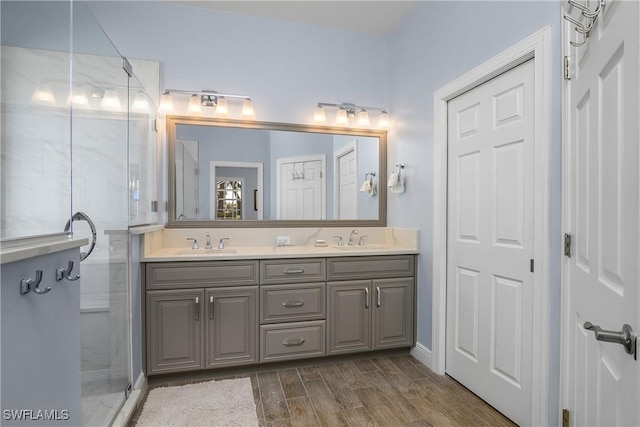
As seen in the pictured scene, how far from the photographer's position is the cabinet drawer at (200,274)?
7.38ft

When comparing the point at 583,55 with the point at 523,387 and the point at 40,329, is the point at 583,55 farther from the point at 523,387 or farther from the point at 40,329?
the point at 40,329

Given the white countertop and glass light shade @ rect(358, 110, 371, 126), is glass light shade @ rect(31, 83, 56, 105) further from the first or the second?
glass light shade @ rect(358, 110, 371, 126)

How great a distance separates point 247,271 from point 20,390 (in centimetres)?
154

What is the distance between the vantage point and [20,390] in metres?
0.89

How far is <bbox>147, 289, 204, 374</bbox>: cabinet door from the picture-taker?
2.24m

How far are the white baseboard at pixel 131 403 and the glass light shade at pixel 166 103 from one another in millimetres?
1938

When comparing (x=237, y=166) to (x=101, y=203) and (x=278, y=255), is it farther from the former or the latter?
(x=101, y=203)

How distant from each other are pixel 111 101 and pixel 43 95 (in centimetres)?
58

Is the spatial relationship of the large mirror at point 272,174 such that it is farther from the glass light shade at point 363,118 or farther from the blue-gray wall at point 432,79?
the blue-gray wall at point 432,79

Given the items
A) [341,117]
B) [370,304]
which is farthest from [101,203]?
[341,117]

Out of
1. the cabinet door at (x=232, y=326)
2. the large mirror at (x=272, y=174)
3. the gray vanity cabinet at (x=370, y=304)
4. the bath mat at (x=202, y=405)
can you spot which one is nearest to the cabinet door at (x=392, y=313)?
the gray vanity cabinet at (x=370, y=304)

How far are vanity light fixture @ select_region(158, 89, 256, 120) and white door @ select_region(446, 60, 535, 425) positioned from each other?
161 centimetres

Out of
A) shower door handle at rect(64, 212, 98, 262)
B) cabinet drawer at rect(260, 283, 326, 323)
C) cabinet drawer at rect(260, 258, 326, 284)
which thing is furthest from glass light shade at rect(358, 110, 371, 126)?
shower door handle at rect(64, 212, 98, 262)

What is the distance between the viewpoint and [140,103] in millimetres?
2291
